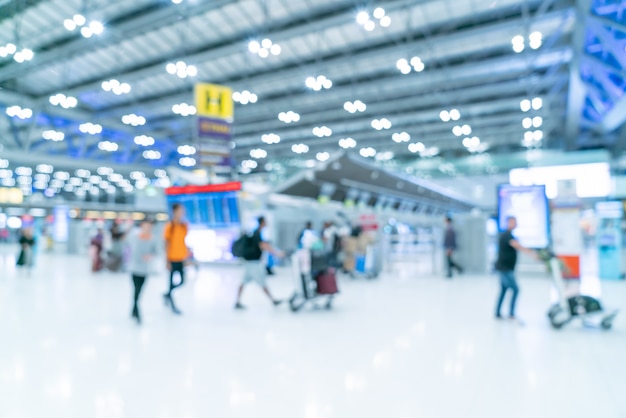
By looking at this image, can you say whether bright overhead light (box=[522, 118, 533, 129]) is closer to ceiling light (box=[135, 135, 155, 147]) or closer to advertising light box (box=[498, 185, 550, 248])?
advertising light box (box=[498, 185, 550, 248])

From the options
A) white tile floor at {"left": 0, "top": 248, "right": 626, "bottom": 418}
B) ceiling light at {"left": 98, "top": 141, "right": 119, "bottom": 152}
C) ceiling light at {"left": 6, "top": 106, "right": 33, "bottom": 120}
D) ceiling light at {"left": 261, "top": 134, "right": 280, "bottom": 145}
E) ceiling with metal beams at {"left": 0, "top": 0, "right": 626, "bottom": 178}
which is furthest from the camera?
ceiling light at {"left": 98, "top": 141, "right": 119, "bottom": 152}

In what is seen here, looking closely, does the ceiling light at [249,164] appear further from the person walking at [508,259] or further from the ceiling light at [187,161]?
the person walking at [508,259]

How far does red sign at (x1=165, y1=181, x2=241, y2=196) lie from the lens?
43.9 ft

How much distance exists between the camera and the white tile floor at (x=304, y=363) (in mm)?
3066

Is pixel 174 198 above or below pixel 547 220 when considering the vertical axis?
above

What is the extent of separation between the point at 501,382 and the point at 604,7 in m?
11.3

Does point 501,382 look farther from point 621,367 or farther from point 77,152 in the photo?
point 77,152

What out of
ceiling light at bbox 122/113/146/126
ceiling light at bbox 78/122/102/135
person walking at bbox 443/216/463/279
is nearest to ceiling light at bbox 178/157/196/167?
ceiling light at bbox 122/113/146/126

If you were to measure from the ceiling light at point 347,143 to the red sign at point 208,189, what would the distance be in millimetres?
14190

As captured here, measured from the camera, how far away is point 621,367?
405 centimetres

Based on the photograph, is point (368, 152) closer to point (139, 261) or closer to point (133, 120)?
point (133, 120)

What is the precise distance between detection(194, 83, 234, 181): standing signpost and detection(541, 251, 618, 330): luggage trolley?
8027 millimetres

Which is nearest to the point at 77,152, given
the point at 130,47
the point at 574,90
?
the point at 130,47

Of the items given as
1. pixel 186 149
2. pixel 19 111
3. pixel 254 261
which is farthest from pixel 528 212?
pixel 186 149
